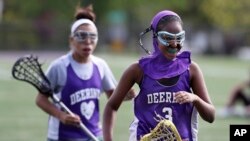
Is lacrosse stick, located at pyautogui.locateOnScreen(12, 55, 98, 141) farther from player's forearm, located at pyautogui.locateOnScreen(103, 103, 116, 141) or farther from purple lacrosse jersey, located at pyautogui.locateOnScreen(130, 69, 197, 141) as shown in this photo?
purple lacrosse jersey, located at pyautogui.locateOnScreen(130, 69, 197, 141)

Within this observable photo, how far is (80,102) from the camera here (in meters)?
7.98

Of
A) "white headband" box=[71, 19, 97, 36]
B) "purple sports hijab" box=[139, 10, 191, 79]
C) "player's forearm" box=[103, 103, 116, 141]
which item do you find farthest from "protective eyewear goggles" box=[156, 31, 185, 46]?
"white headband" box=[71, 19, 97, 36]

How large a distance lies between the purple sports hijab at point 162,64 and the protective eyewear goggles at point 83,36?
1.81 m

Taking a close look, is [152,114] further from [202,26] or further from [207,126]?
[202,26]

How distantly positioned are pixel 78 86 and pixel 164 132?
88.1 inches

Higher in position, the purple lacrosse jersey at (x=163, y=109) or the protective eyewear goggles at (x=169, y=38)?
the protective eyewear goggles at (x=169, y=38)

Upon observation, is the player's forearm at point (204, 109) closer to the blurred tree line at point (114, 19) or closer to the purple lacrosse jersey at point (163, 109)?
the purple lacrosse jersey at point (163, 109)

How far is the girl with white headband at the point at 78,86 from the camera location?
7977 millimetres

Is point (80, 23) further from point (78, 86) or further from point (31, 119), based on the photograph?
point (31, 119)

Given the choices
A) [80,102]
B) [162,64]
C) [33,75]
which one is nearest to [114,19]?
[33,75]

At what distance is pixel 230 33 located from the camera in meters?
66.1

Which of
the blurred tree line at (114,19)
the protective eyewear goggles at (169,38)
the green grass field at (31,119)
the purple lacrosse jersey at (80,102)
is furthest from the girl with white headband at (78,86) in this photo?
the blurred tree line at (114,19)

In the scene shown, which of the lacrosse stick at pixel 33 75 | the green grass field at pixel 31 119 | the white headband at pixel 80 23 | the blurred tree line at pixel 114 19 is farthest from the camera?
the blurred tree line at pixel 114 19

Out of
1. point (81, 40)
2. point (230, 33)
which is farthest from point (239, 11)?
point (81, 40)
